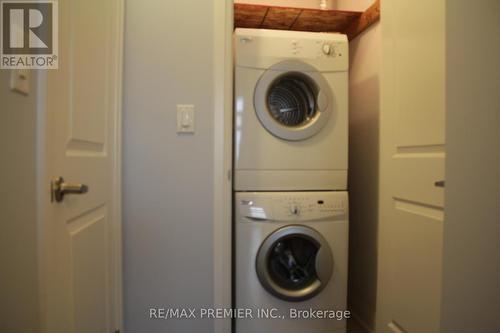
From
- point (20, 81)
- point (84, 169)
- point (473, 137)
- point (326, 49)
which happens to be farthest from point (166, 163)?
point (473, 137)

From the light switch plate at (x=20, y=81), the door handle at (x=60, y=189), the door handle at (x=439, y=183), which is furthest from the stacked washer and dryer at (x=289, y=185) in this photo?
the light switch plate at (x=20, y=81)

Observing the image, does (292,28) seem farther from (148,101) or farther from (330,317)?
(330,317)

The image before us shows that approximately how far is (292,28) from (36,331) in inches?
73.9

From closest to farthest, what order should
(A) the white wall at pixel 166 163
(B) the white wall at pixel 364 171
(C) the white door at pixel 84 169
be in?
(C) the white door at pixel 84 169 → (A) the white wall at pixel 166 163 → (B) the white wall at pixel 364 171

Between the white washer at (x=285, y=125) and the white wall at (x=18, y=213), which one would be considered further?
the white washer at (x=285, y=125)

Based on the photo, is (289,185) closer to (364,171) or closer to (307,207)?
(307,207)

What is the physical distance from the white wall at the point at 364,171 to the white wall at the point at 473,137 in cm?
75

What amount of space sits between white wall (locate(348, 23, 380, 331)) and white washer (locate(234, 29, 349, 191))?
0.94ft

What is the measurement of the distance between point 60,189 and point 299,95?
3.81 feet

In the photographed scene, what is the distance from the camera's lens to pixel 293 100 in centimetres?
144

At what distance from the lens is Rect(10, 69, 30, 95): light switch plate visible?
522 mm

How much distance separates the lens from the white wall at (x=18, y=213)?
0.53m

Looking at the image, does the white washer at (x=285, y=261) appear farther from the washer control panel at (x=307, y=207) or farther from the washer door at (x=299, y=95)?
the washer door at (x=299, y=95)

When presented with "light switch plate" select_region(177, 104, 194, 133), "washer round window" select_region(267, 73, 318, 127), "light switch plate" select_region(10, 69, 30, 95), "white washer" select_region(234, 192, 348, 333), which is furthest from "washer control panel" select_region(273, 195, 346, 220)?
"light switch plate" select_region(10, 69, 30, 95)
